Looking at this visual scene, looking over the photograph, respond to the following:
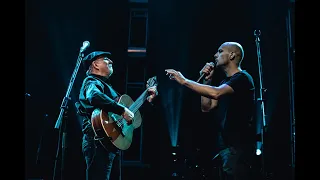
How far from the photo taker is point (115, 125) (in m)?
4.12

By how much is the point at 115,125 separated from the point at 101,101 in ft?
1.23

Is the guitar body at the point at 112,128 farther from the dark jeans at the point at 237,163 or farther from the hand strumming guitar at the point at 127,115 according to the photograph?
the dark jeans at the point at 237,163

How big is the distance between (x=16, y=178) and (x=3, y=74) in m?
0.96

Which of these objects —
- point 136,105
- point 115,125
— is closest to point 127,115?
point 115,125

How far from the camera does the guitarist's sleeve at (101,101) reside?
3.90 m

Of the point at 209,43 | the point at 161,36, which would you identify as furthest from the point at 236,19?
the point at 161,36

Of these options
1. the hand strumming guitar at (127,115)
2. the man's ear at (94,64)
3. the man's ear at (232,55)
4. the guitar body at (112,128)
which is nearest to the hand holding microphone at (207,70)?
the man's ear at (232,55)

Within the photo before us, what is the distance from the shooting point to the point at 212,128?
630cm

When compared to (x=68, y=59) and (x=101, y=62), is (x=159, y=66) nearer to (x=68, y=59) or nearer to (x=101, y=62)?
(x=68, y=59)

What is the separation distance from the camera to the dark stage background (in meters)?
6.19

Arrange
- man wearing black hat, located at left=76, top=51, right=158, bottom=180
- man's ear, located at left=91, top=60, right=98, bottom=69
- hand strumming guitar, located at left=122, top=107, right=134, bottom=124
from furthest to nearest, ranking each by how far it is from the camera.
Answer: man's ear, located at left=91, top=60, right=98, bottom=69
hand strumming guitar, located at left=122, top=107, right=134, bottom=124
man wearing black hat, located at left=76, top=51, right=158, bottom=180

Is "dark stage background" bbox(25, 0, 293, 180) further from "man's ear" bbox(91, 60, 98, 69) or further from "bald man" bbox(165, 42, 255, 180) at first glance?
"bald man" bbox(165, 42, 255, 180)

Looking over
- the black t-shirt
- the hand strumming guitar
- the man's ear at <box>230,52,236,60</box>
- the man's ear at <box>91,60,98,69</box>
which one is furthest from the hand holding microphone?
the man's ear at <box>91,60,98,69</box>

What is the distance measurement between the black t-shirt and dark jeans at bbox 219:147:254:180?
0.21 ft
